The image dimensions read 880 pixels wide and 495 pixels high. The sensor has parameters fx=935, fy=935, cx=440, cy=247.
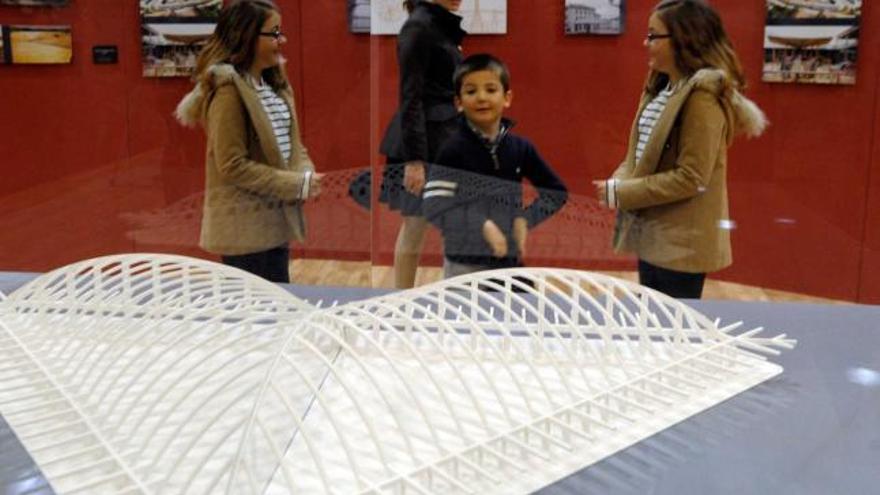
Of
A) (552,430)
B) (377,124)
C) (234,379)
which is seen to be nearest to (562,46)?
(377,124)

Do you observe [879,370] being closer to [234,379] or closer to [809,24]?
[234,379]

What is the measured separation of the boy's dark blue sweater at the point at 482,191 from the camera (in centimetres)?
239

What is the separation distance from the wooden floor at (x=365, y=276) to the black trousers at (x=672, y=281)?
0.21ft

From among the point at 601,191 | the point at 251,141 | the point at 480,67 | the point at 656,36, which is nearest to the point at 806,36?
the point at 656,36

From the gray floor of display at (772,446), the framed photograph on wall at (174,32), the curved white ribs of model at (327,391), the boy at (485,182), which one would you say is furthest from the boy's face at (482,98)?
the gray floor of display at (772,446)

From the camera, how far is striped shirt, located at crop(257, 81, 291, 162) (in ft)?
8.18

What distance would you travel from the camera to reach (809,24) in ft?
7.95

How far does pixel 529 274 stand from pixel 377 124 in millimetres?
1218

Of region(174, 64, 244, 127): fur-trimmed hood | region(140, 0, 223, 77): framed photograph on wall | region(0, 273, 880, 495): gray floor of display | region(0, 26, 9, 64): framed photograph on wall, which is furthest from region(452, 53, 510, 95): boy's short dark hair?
region(0, 26, 9, 64): framed photograph on wall

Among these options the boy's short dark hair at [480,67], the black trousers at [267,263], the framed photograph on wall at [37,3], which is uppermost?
the framed photograph on wall at [37,3]

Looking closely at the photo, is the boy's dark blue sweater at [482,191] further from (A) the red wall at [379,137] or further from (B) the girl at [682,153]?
(B) the girl at [682,153]

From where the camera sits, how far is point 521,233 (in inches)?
101

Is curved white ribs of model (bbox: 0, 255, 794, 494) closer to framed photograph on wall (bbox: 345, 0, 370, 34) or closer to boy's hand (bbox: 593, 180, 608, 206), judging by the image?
boy's hand (bbox: 593, 180, 608, 206)

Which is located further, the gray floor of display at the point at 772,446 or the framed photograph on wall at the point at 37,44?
the framed photograph on wall at the point at 37,44
